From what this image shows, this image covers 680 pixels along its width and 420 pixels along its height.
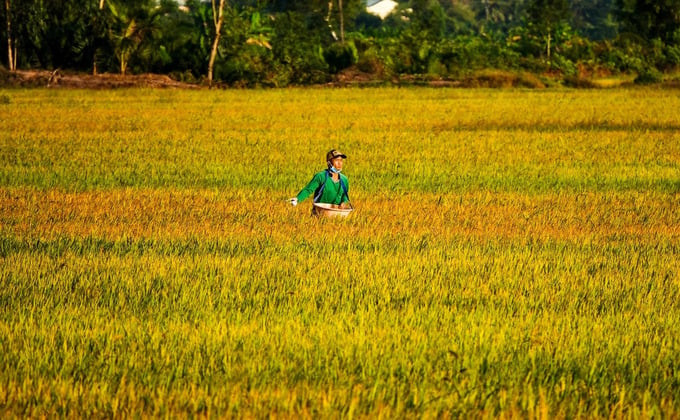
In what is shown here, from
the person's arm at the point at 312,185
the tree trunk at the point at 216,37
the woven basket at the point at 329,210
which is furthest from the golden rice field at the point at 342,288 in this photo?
the tree trunk at the point at 216,37

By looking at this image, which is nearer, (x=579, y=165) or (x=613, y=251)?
(x=613, y=251)

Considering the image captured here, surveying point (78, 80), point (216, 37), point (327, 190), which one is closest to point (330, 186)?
point (327, 190)

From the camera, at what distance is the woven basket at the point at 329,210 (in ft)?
31.0

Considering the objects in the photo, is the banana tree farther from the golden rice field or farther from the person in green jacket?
the person in green jacket

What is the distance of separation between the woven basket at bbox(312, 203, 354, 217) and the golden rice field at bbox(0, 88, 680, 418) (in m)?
0.16

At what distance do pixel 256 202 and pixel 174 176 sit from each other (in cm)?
322

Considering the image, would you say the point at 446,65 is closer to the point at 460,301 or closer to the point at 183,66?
the point at 183,66

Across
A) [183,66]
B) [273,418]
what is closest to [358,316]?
[273,418]

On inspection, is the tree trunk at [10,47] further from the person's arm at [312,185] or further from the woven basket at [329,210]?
the person's arm at [312,185]

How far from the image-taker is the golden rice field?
474 cm

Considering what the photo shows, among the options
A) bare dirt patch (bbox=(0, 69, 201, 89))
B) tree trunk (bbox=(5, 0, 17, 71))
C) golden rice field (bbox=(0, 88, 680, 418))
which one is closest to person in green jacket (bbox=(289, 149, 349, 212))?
golden rice field (bbox=(0, 88, 680, 418))

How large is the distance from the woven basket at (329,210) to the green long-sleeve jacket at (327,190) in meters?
0.06

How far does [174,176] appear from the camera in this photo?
1464 cm

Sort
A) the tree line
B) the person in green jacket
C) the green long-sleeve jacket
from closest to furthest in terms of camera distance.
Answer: the person in green jacket, the green long-sleeve jacket, the tree line
